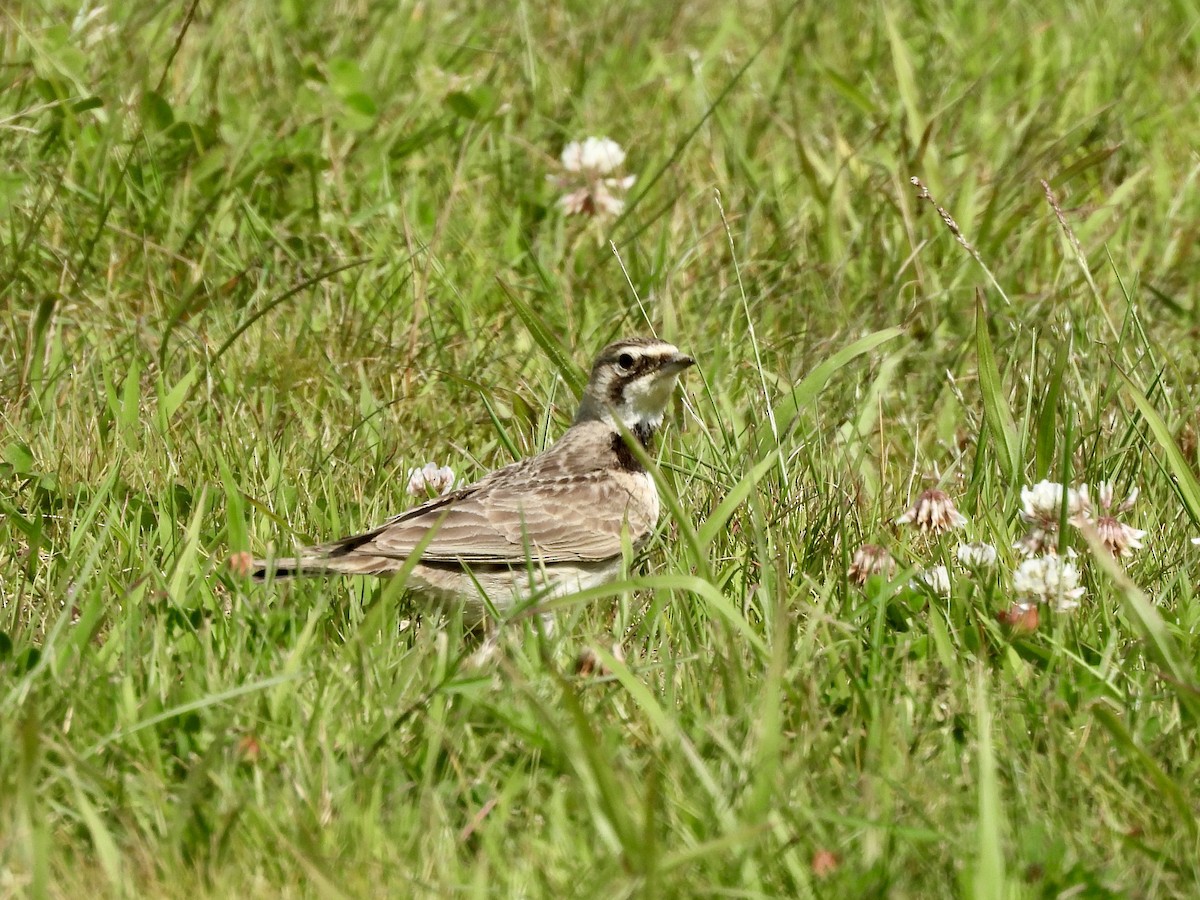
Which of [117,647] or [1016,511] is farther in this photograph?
[1016,511]

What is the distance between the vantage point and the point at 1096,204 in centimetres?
818

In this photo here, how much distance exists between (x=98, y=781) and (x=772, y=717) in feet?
4.75

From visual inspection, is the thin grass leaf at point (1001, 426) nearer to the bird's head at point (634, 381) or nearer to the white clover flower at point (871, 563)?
the white clover flower at point (871, 563)

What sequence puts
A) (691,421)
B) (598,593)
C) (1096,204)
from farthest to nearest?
1. (1096,204)
2. (691,421)
3. (598,593)

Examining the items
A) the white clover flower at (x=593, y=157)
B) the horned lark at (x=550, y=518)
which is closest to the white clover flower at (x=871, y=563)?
the horned lark at (x=550, y=518)

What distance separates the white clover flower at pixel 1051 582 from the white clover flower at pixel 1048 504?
372 mm

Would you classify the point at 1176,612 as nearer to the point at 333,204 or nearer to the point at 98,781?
the point at 98,781

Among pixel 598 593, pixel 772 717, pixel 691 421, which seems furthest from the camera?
pixel 691 421

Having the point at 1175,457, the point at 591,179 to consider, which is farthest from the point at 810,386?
the point at 591,179

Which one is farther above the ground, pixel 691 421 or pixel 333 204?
pixel 333 204

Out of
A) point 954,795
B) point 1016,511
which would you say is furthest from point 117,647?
point 1016,511

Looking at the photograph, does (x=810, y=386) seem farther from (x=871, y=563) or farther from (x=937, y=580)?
(x=937, y=580)

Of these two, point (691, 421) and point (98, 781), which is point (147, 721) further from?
point (691, 421)

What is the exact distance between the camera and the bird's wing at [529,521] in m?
5.15
